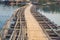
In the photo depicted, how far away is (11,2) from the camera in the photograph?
121 m

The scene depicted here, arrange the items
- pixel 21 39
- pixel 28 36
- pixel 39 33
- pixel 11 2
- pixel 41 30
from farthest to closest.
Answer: pixel 11 2
pixel 41 30
pixel 39 33
pixel 28 36
pixel 21 39

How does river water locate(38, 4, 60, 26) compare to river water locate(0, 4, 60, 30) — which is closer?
river water locate(0, 4, 60, 30)

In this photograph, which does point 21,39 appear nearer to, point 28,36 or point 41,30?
point 28,36

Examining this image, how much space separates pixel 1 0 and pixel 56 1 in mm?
28307

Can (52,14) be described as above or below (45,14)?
below

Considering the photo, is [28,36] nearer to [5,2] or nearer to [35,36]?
[35,36]

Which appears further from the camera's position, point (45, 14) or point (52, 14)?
point (52, 14)

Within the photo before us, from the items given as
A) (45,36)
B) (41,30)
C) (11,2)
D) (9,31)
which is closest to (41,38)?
(45,36)

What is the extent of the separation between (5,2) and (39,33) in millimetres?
100229

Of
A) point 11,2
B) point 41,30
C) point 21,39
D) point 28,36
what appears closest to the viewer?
point 21,39

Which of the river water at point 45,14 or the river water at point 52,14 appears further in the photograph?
the river water at point 52,14

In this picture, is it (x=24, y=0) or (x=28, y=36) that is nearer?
(x=28, y=36)

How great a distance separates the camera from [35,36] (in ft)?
72.7

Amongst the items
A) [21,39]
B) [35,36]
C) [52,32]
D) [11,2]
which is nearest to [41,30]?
[52,32]
